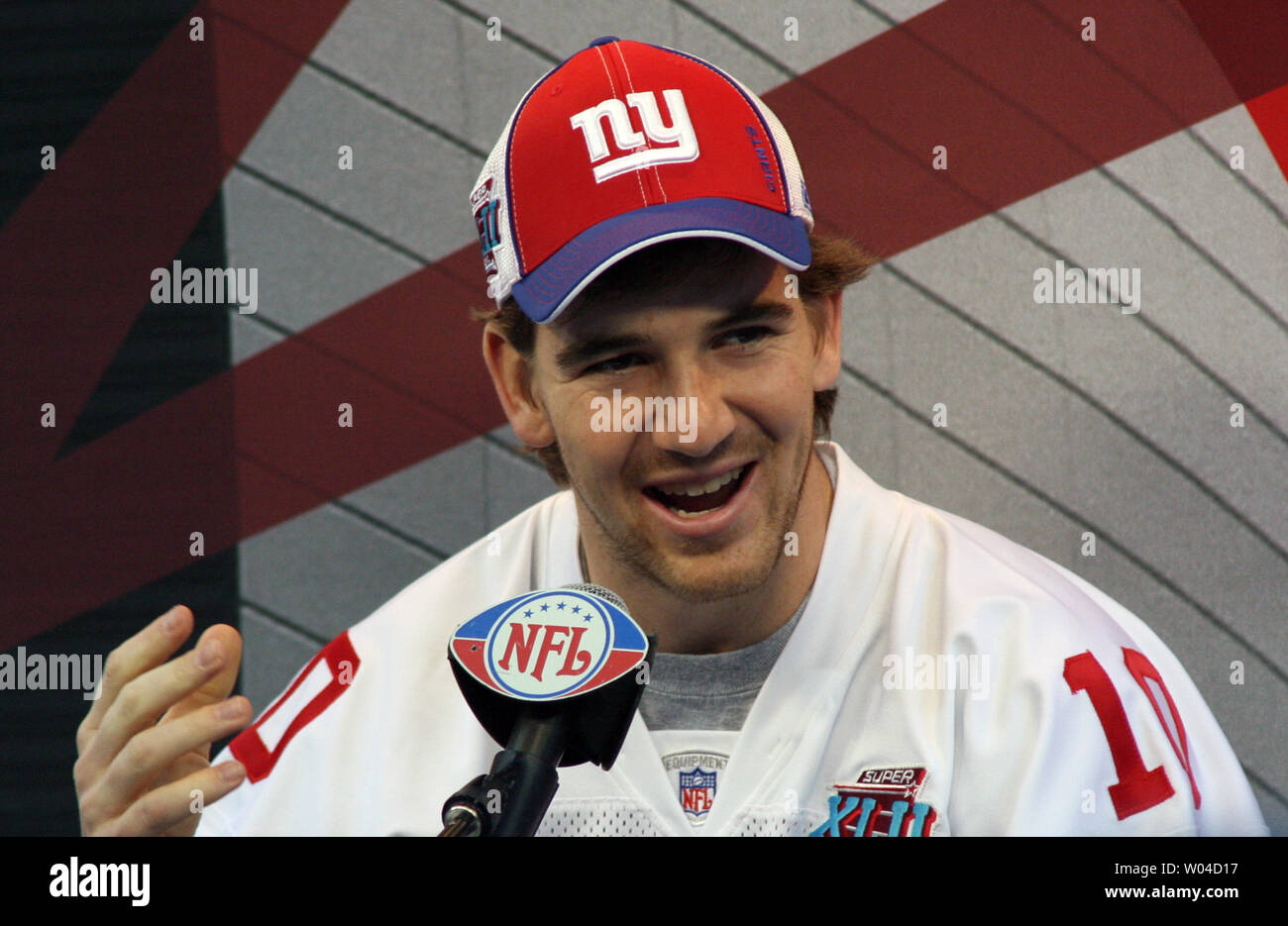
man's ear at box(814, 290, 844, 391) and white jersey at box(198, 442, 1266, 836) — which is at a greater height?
man's ear at box(814, 290, 844, 391)

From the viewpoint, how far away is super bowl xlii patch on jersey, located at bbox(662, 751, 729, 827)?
1.56m

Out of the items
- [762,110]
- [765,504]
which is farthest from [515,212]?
Answer: [765,504]

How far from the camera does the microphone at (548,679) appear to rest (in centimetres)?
94

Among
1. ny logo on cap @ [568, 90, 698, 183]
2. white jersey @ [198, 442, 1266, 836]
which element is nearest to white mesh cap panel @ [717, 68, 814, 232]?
ny logo on cap @ [568, 90, 698, 183]

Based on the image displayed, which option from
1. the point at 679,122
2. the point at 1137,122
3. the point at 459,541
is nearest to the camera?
the point at 679,122

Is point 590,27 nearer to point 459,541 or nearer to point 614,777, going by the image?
point 459,541

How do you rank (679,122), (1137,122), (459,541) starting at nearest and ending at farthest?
1. (679,122)
2. (1137,122)
3. (459,541)

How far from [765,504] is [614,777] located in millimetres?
392

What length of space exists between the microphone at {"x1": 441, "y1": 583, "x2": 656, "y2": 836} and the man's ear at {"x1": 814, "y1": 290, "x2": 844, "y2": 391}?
727 millimetres

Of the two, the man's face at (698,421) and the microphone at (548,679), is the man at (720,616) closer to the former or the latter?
the man's face at (698,421)

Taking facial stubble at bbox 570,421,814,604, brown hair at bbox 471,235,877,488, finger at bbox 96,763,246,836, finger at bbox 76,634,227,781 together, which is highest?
brown hair at bbox 471,235,877,488

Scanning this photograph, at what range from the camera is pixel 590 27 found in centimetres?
244

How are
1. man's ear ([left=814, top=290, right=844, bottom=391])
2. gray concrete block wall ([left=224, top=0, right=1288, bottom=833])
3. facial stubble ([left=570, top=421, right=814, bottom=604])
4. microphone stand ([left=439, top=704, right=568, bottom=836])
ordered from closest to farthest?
microphone stand ([left=439, top=704, right=568, bottom=836]) < facial stubble ([left=570, top=421, right=814, bottom=604]) < man's ear ([left=814, top=290, right=844, bottom=391]) < gray concrete block wall ([left=224, top=0, right=1288, bottom=833])

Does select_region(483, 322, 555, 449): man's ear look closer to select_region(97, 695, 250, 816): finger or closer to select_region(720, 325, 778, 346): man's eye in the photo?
select_region(720, 325, 778, 346): man's eye
